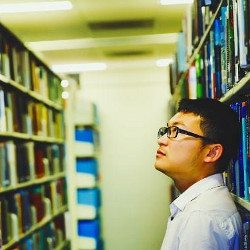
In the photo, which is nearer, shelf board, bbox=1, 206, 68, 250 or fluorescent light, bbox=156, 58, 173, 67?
shelf board, bbox=1, 206, 68, 250

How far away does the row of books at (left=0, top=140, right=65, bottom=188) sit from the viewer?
2613 millimetres

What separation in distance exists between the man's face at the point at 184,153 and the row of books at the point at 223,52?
0.65 feet

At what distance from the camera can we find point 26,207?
118 inches

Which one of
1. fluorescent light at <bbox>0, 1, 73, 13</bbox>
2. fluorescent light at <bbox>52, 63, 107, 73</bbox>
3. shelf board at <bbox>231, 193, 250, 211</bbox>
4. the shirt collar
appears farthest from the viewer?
fluorescent light at <bbox>52, 63, 107, 73</bbox>

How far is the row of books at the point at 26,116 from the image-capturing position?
268 centimetres

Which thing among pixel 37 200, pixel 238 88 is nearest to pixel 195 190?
pixel 238 88

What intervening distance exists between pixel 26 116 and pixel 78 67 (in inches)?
110

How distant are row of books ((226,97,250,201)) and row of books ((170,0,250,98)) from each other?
97mm

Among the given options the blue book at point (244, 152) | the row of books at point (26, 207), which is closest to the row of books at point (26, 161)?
the row of books at point (26, 207)

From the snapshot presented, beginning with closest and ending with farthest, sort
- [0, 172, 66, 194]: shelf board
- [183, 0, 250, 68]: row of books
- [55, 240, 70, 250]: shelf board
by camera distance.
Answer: [183, 0, 250, 68]: row of books → [0, 172, 66, 194]: shelf board → [55, 240, 70, 250]: shelf board

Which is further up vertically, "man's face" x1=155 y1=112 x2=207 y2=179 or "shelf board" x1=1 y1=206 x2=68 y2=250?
"man's face" x1=155 y1=112 x2=207 y2=179

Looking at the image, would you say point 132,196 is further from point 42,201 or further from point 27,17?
point 27,17

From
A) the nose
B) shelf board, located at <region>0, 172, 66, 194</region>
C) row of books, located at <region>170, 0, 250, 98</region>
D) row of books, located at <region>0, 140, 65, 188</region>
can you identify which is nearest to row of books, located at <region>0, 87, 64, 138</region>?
row of books, located at <region>0, 140, 65, 188</region>

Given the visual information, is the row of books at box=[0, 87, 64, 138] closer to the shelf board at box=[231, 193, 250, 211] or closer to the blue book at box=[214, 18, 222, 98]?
the blue book at box=[214, 18, 222, 98]
